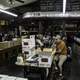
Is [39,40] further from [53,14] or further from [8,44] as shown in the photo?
[53,14]

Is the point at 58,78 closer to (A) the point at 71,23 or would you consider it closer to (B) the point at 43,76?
(B) the point at 43,76

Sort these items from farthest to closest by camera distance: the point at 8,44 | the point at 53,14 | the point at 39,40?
the point at 53,14 < the point at 8,44 < the point at 39,40

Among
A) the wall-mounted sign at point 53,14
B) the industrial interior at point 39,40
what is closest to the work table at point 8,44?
the industrial interior at point 39,40

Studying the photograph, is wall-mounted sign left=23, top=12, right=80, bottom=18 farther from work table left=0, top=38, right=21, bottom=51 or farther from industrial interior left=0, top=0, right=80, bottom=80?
work table left=0, top=38, right=21, bottom=51

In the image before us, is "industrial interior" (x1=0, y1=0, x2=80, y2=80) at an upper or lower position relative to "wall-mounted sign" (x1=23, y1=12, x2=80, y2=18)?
lower

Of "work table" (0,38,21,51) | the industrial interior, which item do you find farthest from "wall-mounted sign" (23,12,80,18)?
"work table" (0,38,21,51)

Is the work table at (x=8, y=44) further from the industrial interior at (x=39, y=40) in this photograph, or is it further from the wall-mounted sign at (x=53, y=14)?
the wall-mounted sign at (x=53, y=14)

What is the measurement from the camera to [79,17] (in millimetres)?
14352

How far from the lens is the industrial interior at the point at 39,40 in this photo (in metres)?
5.07

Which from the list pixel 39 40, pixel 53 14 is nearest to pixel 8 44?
Result: pixel 39 40

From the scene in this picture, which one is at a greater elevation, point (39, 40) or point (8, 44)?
point (39, 40)

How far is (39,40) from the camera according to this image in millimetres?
7766

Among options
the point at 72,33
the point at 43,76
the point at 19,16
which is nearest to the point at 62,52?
the point at 43,76

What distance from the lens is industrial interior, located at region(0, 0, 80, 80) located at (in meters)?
5.07
